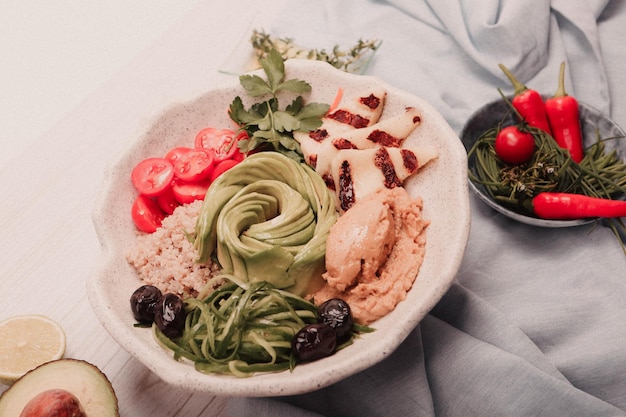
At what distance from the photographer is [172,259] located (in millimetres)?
2059

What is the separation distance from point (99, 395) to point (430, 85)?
87.2 inches

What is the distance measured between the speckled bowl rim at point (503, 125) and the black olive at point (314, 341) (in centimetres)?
107

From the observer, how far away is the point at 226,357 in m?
1.85

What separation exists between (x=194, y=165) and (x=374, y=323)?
1.01 metres

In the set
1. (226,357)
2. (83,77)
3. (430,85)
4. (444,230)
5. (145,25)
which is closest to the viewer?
(226,357)

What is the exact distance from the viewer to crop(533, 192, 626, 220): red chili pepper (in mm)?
2291

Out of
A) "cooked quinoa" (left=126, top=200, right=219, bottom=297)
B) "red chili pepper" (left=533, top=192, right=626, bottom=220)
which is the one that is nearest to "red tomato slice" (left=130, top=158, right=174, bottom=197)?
"cooked quinoa" (left=126, top=200, right=219, bottom=297)

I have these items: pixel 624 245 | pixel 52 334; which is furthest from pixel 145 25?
pixel 624 245

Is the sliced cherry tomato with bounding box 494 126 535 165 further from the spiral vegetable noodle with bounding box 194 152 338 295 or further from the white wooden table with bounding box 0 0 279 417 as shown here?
the white wooden table with bounding box 0 0 279 417

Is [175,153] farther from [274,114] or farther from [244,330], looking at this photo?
[244,330]

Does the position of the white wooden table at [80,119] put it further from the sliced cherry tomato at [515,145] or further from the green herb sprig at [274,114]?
the sliced cherry tomato at [515,145]

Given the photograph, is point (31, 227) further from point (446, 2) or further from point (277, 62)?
point (446, 2)

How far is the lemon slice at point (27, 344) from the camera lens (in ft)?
6.93

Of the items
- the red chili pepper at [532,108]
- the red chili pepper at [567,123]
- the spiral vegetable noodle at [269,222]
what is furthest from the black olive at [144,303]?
the red chili pepper at [567,123]
